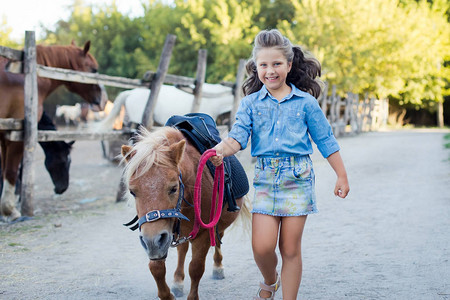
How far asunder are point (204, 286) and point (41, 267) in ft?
4.84

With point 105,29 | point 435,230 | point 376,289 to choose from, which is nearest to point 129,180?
point 376,289

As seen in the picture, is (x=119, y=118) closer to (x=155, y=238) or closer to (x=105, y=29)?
(x=155, y=238)

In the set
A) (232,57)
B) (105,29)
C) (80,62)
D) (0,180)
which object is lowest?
(0,180)

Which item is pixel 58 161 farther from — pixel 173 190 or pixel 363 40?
pixel 363 40

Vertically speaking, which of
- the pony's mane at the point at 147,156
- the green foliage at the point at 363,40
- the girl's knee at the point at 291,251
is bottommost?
the girl's knee at the point at 291,251

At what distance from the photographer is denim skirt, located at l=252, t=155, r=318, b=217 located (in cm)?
236

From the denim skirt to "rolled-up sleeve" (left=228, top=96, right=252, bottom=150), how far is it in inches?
6.7

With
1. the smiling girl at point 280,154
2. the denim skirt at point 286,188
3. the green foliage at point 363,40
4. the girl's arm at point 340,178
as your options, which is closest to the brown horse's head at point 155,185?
the smiling girl at point 280,154

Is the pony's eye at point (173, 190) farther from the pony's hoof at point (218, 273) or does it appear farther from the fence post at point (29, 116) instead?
the fence post at point (29, 116)

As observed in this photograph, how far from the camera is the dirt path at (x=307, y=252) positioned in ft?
10.1

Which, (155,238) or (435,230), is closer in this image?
(155,238)

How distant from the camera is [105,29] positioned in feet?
110

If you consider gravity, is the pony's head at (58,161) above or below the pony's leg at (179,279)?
above

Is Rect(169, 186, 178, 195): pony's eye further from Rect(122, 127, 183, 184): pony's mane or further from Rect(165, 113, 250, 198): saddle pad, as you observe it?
Rect(165, 113, 250, 198): saddle pad
